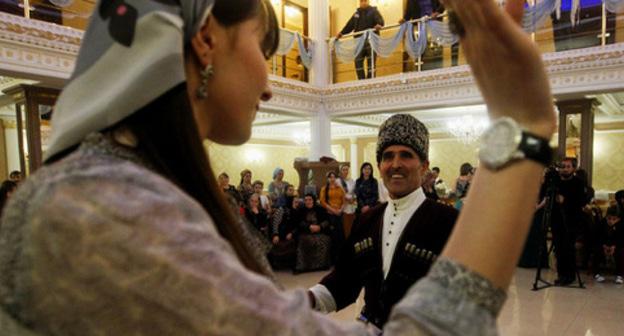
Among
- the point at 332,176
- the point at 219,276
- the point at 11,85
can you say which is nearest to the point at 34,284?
the point at 219,276

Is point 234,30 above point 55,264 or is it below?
above

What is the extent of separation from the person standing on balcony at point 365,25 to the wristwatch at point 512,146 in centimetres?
877

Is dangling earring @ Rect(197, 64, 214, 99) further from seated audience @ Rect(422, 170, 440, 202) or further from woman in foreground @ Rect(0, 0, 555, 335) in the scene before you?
seated audience @ Rect(422, 170, 440, 202)

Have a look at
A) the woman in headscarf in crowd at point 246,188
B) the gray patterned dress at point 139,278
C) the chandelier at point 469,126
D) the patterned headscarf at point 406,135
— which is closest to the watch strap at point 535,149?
the gray patterned dress at point 139,278

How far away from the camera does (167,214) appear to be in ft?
1.23

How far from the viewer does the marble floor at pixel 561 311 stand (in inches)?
145

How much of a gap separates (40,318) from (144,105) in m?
0.23

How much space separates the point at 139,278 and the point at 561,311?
4.77 m

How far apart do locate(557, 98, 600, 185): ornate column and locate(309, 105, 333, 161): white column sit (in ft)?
15.3

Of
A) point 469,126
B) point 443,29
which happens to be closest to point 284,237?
point 443,29

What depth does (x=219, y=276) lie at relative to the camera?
37 cm

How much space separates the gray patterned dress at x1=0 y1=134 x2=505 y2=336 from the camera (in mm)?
350

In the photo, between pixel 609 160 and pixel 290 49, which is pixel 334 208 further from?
pixel 609 160

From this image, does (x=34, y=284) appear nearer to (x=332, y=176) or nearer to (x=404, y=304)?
(x=404, y=304)
